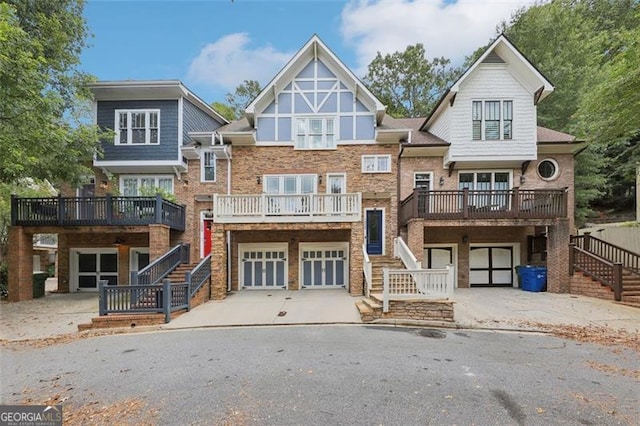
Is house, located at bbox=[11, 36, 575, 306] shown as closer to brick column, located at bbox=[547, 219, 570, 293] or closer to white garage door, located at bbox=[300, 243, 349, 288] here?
white garage door, located at bbox=[300, 243, 349, 288]

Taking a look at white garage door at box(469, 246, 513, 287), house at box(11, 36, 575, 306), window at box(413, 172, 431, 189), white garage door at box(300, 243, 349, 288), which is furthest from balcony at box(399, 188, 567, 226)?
white garage door at box(300, 243, 349, 288)

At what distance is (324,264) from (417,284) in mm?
6098

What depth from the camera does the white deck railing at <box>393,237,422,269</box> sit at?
9.89 m

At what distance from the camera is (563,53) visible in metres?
19.6

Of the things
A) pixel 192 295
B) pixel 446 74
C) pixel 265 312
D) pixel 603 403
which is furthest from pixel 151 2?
pixel 446 74

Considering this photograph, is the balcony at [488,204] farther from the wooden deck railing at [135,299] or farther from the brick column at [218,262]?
the wooden deck railing at [135,299]

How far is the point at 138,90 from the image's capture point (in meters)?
14.0

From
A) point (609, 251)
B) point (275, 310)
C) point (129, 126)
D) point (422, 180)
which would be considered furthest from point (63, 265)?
point (609, 251)

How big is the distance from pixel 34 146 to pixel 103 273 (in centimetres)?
711

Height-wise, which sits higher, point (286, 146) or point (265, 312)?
point (286, 146)

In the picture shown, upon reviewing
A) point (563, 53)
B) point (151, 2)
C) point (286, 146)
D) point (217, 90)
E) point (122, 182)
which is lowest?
point (122, 182)

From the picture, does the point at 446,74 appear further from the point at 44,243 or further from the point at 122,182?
the point at 44,243

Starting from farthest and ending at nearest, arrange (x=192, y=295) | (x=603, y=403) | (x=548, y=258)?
(x=548, y=258)
(x=192, y=295)
(x=603, y=403)

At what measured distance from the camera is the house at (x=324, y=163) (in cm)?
1366
